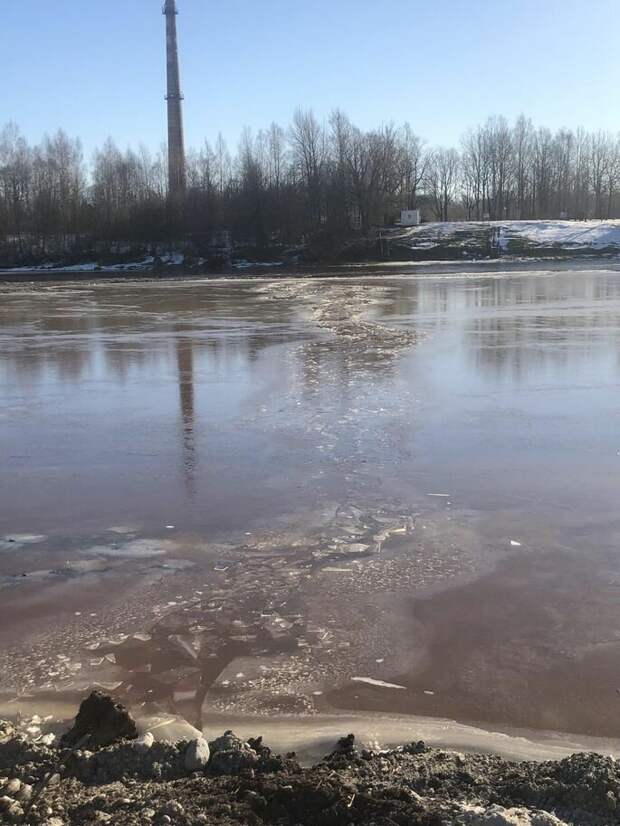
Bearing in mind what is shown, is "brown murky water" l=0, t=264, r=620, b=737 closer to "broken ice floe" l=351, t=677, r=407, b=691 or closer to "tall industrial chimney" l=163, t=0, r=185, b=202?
"broken ice floe" l=351, t=677, r=407, b=691

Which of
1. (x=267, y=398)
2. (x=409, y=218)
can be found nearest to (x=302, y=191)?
(x=409, y=218)

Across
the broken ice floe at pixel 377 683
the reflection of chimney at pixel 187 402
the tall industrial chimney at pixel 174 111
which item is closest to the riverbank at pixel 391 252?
the tall industrial chimney at pixel 174 111

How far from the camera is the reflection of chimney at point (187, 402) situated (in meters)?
8.77

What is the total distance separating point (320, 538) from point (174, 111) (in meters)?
97.2

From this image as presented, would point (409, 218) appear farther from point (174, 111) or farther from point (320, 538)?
point (320, 538)

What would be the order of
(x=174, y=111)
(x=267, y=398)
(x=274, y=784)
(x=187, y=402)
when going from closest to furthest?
(x=274, y=784) < (x=187, y=402) < (x=267, y=398) < (x=174, y=111)

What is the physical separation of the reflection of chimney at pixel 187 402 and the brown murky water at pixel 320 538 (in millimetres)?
59

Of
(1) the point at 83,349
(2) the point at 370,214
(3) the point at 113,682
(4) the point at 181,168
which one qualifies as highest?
(4) the point at 181,168

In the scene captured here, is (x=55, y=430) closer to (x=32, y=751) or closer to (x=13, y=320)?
(x=32, y=751)

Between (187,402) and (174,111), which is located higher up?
(174,111)

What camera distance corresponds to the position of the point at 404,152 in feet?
328

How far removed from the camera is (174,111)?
95.3 metres

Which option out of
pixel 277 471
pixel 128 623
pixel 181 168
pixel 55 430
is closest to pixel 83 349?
→ pixel 55 430

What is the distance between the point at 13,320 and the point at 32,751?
83.4 feet
